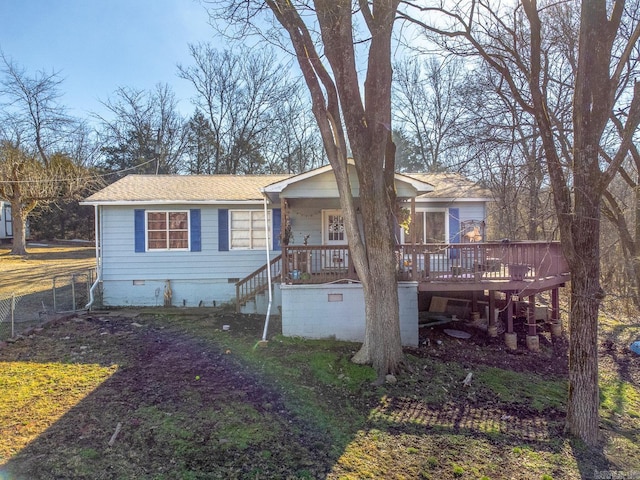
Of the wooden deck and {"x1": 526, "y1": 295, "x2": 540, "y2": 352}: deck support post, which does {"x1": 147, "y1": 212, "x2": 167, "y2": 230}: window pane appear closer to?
the wooden deck

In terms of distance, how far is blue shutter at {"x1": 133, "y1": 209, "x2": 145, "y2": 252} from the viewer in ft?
36.7

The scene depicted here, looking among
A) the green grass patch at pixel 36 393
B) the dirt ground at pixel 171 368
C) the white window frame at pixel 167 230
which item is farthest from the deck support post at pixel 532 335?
the white window frame at pixel 167 230

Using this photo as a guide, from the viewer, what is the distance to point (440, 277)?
8.81 metres

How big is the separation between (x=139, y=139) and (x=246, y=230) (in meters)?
21.3

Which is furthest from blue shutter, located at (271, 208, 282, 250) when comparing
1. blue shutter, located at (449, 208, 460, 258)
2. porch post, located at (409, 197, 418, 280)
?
blue shutter, located at (449, 208, 460, 258)

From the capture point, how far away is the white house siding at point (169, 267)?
441 inches

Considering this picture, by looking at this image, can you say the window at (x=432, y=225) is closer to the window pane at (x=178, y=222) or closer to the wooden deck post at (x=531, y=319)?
the wooden deck post at (x=531, y=319)

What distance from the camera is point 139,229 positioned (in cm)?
1121

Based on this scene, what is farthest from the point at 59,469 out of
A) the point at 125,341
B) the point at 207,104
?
the point at 207,104

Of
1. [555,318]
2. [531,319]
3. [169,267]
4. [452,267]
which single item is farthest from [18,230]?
[555,318]

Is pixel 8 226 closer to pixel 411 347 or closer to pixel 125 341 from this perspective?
pixel 125 341

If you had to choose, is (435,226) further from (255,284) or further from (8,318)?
(8,318)

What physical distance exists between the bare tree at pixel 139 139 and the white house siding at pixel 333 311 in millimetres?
22948

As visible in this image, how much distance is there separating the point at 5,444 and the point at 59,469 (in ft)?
2.98
